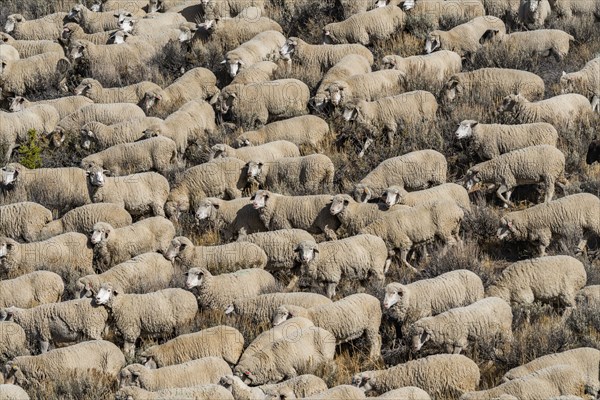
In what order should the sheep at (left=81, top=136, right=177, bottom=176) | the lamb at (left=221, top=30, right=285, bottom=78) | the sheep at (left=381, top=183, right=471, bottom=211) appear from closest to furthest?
1. the sheep at (left=381, top=183, right=471, bottom=211)
2. the sheep at (left=81, top=136, right=177, bottom=176)
3. the lamb at (left=221, top=30, right=285, bottom=78)

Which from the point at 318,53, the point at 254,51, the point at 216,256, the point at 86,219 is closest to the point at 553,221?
the point at 216,256

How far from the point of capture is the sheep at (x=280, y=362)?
14625 millimetres

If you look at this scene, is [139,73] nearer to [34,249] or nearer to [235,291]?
[34,249]

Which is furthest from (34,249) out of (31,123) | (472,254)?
(472,254)

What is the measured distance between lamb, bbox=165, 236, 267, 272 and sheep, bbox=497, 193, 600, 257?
10.6 feet

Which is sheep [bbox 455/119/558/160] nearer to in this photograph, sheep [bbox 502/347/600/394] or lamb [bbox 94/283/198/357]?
lamb [bbox 94/283/198/357]

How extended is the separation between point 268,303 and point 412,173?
3829mm

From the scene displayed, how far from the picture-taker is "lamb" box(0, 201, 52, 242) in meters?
19.2

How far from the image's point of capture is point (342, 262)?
55.5 feet

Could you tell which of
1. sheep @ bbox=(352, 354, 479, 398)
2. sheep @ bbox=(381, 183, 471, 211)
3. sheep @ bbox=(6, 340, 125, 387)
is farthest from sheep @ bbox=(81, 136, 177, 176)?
sheep @ bbox=(352, 354, 479, 398)

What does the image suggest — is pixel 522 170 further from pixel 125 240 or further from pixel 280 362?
pixel 125 240

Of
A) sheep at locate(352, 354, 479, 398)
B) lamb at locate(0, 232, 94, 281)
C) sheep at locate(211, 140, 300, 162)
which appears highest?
sheep at locate(352, 354, 479, 398)

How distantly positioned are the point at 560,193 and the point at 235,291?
16.4 feet

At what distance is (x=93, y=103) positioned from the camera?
23.0 meters
